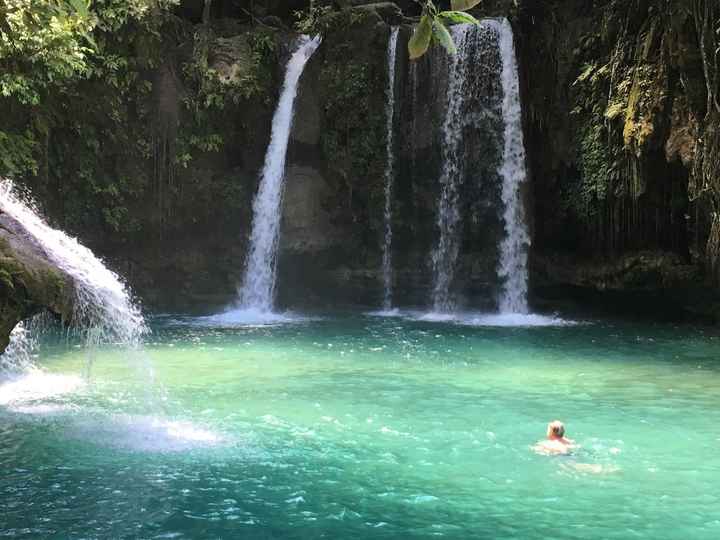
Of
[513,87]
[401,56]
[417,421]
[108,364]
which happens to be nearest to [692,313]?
[513,87]

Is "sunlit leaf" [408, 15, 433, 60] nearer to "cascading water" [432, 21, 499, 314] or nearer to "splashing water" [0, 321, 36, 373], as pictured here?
"splashing water" [0, 321, 36, 373]

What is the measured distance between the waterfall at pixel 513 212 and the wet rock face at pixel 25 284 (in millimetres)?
13559

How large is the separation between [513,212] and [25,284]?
46.9 ft

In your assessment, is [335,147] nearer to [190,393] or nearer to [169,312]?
[169,312]

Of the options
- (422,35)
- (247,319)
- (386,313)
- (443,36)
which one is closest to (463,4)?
(443,36)

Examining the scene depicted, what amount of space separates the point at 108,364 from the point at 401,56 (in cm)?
1219

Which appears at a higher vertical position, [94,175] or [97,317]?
[94,175]

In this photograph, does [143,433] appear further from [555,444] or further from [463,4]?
[463,4]

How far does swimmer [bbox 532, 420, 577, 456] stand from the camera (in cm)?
754

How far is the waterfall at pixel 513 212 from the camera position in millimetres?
20109

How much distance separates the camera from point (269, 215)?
2116 cm

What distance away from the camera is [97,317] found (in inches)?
356

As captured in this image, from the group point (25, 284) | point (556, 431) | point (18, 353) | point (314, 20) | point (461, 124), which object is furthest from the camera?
point (314, 20)

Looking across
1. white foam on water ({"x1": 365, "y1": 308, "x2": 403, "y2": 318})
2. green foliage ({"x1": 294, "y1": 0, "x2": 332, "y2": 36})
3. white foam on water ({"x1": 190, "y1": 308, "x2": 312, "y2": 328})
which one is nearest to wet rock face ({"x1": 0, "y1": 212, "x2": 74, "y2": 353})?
white foam on water ({"x1": 190, "y1": 308, "x2": 312, "y2": 328})
